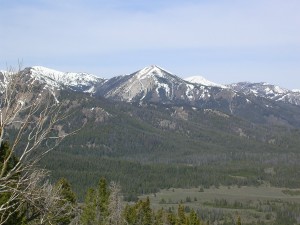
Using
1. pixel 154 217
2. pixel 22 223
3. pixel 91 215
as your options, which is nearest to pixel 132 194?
pixel 154 217

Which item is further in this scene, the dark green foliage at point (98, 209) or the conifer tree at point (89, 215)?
the conifer tree at point (89, 215)

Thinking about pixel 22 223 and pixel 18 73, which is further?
pixel 22 223

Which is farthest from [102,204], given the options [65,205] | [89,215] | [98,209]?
[65,205]

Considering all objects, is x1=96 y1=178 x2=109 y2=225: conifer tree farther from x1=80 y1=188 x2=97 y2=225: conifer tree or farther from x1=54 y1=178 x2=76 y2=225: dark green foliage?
x1=54 y1=178 x2=76 y2=225: dark green foliage

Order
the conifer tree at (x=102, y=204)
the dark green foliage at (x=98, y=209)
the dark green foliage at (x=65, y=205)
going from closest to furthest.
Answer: the dark green foliage at (x=65, y=205)
the conifer tree at (x=102, y=204)
the dark green foliage at (x=98, y=209)

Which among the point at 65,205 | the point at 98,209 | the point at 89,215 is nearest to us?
the point at 65,205

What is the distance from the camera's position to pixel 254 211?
7279 inches

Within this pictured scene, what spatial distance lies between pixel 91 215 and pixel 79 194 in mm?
127194

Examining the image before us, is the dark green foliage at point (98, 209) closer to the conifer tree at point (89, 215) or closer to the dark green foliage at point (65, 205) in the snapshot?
the conifer tree at point (89, 215)

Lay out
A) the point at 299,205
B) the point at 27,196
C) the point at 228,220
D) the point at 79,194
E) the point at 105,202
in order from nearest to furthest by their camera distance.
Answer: the point at 27,196 → the point at 105,202 → the point at 228,220 → the point at 79,194 → the point at 299,205

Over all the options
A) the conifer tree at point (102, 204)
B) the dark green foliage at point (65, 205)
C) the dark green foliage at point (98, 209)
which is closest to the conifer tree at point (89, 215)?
the dark green foliage at point (98, 209)

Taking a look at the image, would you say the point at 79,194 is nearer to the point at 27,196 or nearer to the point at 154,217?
the point at 154,217

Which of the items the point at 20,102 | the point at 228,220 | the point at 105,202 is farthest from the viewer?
the point at 228,220

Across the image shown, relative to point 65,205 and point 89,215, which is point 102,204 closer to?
point 89,215
